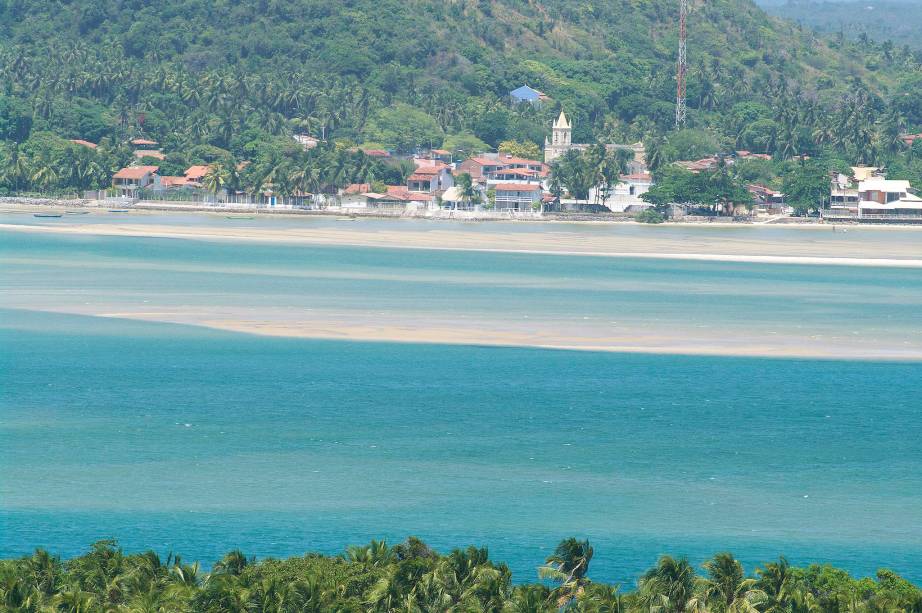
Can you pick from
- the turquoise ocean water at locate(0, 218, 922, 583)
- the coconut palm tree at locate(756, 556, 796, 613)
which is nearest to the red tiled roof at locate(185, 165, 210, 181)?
the turquoise ocean water at locate(0, 218, 922, 583)

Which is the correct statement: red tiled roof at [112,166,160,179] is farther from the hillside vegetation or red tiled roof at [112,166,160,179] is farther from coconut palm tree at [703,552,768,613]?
coconut palm tree at [703,552,768,613]

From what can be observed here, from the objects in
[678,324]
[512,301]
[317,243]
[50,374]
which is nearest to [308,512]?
[50,374]

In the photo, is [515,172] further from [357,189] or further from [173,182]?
[173,182]

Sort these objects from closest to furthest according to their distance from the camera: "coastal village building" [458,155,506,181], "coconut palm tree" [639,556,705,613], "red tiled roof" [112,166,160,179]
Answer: "coconut palm tree" [639,556,705,613] → "red tiled roof" [112,166,160,179] → "coastal village building" [458,155,506,181]

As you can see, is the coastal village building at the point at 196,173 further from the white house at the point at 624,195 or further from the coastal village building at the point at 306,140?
the white house at the point at 624,195

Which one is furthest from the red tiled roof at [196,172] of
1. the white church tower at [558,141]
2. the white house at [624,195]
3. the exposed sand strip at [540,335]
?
the exposed sand strip at [540,335]

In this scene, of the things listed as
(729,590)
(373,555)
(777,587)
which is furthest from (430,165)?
(729,590)
